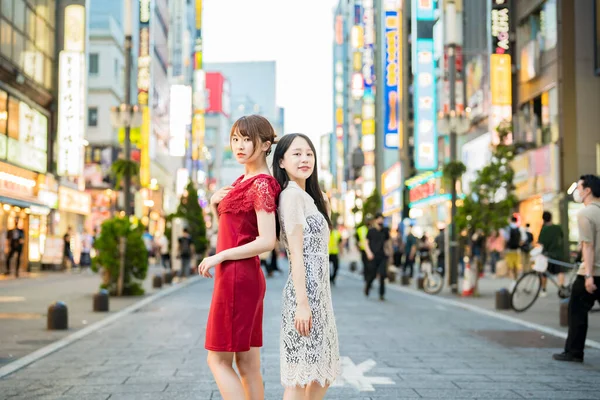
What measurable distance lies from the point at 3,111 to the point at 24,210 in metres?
4.27


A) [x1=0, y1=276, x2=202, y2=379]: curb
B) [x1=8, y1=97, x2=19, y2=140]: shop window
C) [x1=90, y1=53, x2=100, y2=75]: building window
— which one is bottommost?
[x1=0, y1=276, x2=202, y2=379]: curb

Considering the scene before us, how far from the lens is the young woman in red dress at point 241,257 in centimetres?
450

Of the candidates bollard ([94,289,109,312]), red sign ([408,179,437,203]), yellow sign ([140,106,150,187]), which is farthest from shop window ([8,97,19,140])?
red sign ([408,179,437,203])

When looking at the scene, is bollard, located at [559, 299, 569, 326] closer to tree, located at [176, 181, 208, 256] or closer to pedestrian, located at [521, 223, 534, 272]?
pedestrian, located at [521, 223, 534, 272]

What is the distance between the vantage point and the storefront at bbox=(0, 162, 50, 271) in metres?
30.3

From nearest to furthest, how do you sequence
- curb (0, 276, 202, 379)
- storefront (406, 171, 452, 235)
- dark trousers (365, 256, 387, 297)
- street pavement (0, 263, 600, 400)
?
street pavement (0, 263, 600, 400) < curb (0, 276, 202, 379) < dark trousers (365, 256, 387, 297) < storefront (406, 171, 452, 235)

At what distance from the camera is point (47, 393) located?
23.5 ft

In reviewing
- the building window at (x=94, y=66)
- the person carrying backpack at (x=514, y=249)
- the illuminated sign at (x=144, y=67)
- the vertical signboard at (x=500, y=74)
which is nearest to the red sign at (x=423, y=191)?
the vertical signboard at (x=500, y=74)

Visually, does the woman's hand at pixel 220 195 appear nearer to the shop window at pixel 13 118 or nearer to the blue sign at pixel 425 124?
the shop window at pixel 13 118


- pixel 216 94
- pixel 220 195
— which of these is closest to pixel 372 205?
pixel 220 195

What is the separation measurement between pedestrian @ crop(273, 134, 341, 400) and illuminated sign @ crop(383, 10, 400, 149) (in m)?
52.1

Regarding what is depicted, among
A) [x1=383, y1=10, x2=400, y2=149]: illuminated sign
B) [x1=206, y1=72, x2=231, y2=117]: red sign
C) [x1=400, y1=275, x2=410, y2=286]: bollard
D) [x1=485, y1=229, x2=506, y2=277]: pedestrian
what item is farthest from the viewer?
[x1=206, y1=72, x2=231, y2=117]: red sign

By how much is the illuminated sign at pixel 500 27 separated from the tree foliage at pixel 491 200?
15611 mm

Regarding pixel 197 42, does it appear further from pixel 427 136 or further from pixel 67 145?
pixel 67 145
